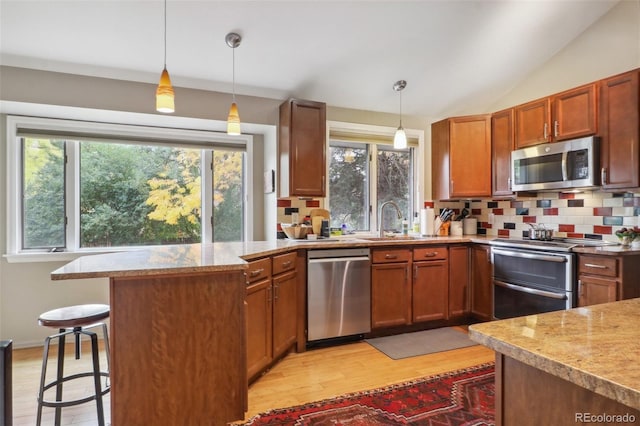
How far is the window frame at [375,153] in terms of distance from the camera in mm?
3965

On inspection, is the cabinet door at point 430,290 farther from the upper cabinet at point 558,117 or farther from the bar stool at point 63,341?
the bar stool at point 63,341

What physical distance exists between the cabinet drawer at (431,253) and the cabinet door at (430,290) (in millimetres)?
43

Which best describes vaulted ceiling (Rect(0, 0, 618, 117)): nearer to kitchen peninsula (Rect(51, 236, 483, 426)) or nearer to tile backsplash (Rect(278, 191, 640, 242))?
tile backsplash (Rect(278, 191, 640, 242))

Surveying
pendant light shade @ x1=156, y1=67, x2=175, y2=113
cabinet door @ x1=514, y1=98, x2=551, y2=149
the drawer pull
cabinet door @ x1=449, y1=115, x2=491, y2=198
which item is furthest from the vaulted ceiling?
the drawer pull

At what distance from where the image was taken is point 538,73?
377 centimetres

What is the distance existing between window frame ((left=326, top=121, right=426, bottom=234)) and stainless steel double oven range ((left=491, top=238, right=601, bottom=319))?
3.77ft

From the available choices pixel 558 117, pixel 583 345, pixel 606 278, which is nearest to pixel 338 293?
pixel 606 278

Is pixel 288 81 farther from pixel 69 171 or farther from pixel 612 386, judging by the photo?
pixel 612 386

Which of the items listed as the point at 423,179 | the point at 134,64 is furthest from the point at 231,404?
the point at 423,179

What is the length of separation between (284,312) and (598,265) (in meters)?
2.42

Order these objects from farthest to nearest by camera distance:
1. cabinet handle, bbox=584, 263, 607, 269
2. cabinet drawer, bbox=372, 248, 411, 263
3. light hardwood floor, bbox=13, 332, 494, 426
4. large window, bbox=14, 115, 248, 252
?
1. cabinet drawer, bbox=372, 248, 411, 263
2. large window, bbox=14, 115, 248, 252
3. cabinet handle, bbox=584, 263, 607, 269
4. light hardwood floor, bbox=13, 332, 494, 426

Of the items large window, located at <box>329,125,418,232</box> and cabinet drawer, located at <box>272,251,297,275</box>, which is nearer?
cabinet drawer, located at <box>272,251,297,275</box>

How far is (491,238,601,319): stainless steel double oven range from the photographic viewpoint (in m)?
2.86

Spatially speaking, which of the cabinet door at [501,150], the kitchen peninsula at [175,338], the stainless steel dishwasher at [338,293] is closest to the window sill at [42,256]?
the kitchen peninsula at [175,338]
